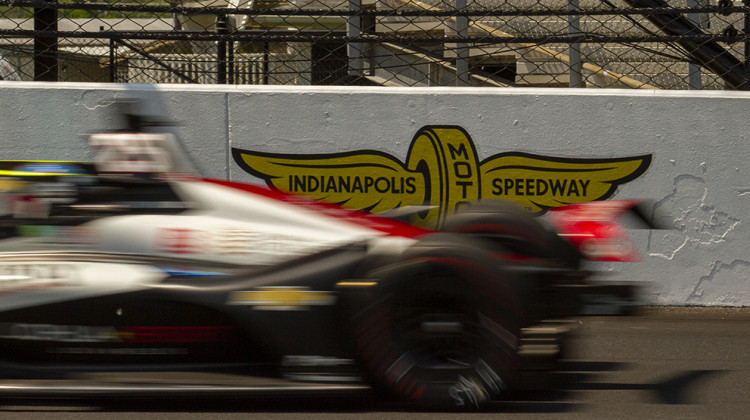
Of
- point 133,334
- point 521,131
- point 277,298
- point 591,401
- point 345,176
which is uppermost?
point 521,131

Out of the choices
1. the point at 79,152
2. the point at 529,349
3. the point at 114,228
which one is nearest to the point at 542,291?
the point at 529,349

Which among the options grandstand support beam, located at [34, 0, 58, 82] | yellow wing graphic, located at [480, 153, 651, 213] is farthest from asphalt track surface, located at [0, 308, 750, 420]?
grandstand support beam, located at [34, 0, 58, 82]

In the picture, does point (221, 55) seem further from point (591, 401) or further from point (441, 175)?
point (591, 401)

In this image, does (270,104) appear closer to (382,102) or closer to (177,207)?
(382,102)

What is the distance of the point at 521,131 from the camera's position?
20.2 ft

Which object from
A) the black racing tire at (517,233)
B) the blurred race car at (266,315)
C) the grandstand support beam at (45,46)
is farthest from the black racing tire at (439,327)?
the grandstand support beam at (45,46)

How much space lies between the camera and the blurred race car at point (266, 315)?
10.9 ft

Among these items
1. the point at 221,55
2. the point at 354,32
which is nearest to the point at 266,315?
the point at 221,55

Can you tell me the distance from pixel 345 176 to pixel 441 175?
64 centimetres

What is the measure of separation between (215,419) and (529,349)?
1158 mm

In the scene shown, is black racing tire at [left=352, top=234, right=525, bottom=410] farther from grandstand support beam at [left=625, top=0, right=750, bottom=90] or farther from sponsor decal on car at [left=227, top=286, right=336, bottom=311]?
grandstand support beam at [left=625, top=0, right=750, bottom=90]

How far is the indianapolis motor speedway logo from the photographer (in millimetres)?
6152

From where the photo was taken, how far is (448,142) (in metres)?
6.16

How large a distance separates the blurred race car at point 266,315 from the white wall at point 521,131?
2770 mm
